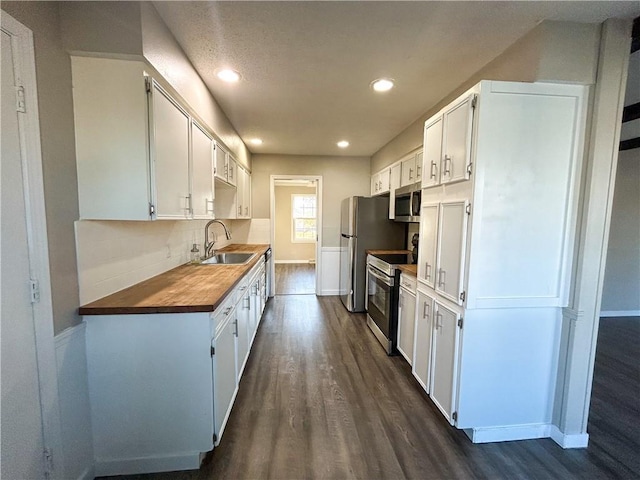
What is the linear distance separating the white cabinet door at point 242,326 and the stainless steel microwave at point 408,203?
1861 mm

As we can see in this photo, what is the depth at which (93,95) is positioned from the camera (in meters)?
1.38

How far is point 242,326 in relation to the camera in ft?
7.59

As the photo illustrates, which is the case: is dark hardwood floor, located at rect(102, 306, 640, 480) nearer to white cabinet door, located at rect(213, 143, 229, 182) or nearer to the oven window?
the oven window

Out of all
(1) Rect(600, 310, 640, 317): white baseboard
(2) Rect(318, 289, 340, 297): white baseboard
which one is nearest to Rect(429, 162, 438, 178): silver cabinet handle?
(2) Rect(318, 289, 340, 297): white baseboard


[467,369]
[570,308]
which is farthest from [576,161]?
[467,369]

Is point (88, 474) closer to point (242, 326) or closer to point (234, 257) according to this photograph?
point (242, 326)

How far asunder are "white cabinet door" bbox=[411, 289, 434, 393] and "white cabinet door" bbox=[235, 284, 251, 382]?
1.45 metres

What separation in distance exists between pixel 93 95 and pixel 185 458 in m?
1.98

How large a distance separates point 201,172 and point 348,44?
1405mm

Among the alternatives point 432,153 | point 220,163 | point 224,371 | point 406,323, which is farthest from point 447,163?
point 220,163

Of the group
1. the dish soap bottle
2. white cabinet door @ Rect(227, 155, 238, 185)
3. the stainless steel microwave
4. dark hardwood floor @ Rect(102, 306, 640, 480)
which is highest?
white cabinet door @ Rect(227, 155, 238, 185)

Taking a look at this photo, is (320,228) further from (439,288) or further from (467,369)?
(467,369)

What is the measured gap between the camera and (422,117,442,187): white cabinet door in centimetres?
199

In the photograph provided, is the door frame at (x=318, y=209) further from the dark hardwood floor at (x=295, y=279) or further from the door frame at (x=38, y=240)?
the door frame at (x=38, y=240)
